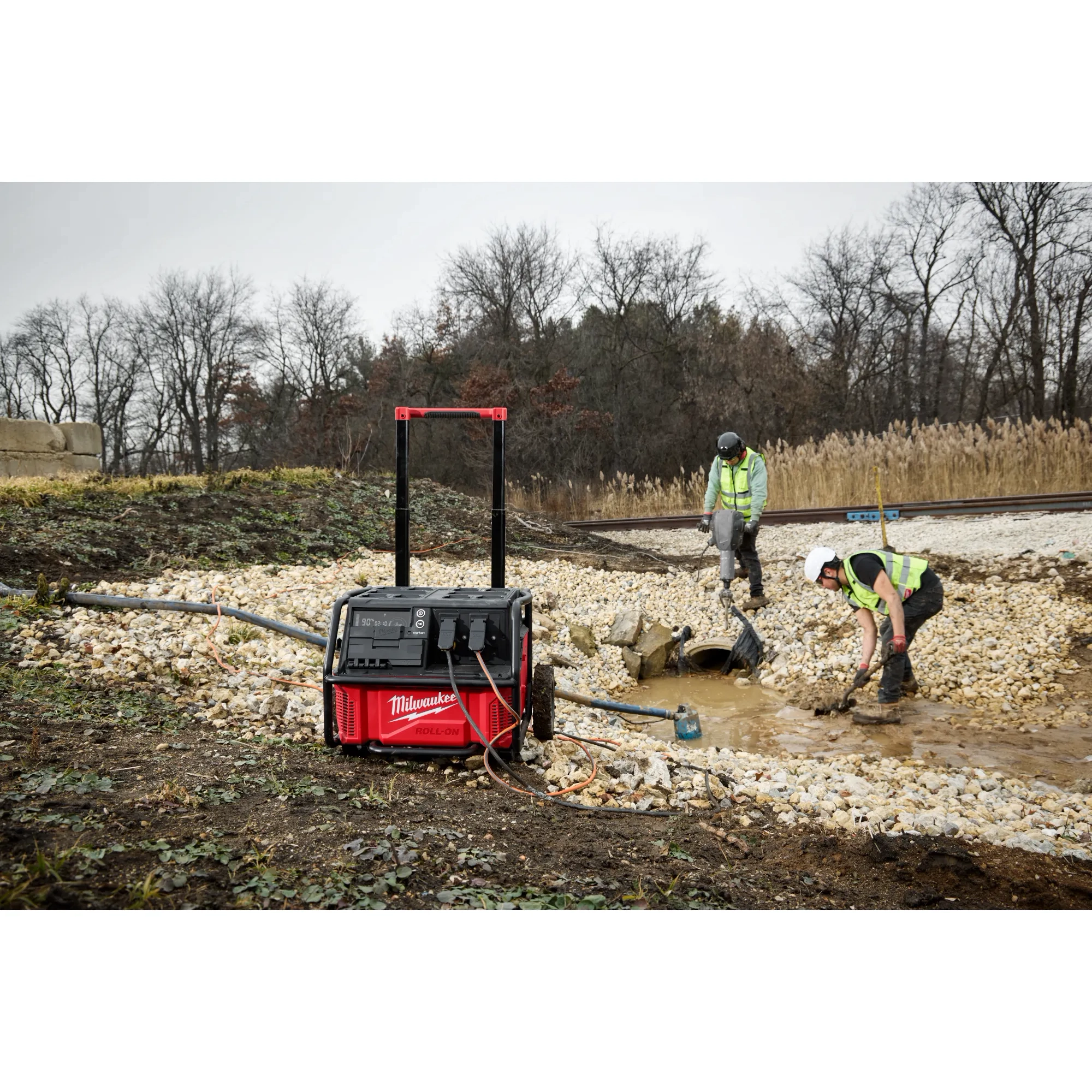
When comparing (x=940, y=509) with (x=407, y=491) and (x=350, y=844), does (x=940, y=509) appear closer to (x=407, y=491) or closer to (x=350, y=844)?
(x=407, y=491)

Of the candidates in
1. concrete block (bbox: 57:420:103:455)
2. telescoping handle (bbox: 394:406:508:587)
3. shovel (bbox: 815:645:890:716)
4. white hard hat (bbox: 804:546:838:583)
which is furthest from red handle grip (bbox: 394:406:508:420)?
concrete block (bbox: 57:420:103:455)

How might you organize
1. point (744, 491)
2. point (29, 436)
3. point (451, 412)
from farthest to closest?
point (29, 436), point (744, 491), point (451, 412)

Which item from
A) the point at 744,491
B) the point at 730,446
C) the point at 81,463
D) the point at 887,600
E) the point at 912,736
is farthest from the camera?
the point at 81,463

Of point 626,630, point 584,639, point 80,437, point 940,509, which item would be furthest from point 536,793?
point 80,437

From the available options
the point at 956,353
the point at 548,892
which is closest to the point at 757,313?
the point at 956,353

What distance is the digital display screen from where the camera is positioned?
3852 millimetres

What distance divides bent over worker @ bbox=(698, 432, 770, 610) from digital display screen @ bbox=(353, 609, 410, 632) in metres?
4.63

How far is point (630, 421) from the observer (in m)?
23.3

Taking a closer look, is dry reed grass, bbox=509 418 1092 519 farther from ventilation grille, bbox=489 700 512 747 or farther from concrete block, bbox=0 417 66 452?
concrete block, bbox=0 417 66 452

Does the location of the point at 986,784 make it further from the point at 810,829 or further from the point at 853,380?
the point at 853,380

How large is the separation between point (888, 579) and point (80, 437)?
46.1 ft

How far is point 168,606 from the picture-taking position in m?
5.67

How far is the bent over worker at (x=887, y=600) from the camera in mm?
5359

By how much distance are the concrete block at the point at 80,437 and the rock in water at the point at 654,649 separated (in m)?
11.7
